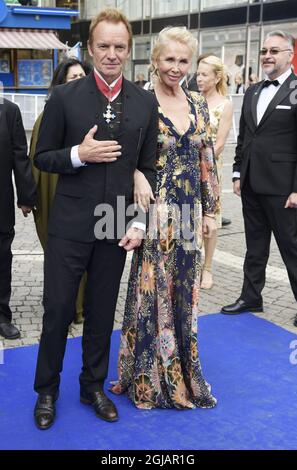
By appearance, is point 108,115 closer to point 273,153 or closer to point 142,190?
point 142,190

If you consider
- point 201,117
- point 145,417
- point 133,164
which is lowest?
point 145,417

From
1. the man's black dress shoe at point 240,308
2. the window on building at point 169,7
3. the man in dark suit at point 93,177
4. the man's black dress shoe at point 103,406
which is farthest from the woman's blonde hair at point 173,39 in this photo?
the window on building at point 169,7

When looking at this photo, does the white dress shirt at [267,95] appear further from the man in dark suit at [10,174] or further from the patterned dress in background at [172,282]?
the man in dark suit at [10,174]

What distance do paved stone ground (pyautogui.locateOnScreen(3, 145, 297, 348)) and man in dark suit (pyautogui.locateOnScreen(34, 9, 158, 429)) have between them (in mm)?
1255

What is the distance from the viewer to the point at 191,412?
3396 mm

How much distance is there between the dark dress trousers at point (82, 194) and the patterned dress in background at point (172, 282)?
0.55 ft

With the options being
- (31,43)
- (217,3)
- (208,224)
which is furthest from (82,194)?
(217,3)

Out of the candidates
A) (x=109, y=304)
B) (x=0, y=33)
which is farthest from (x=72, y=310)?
(x=0, y=33)

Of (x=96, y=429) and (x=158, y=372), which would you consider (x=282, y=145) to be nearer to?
(x=158, y=372)

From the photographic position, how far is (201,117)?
130 inches

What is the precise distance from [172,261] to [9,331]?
5.44 ft

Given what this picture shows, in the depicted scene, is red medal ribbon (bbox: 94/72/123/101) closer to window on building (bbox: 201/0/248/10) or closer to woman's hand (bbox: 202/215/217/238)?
woman's hand (bbox: 202/215/217/238)

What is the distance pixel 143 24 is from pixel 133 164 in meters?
25.5

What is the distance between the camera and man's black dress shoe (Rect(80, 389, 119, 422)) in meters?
3.24
